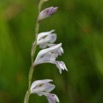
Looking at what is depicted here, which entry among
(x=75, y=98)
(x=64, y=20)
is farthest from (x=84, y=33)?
(x=75, y=98)

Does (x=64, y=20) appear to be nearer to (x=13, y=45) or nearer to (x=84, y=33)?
(x=84, y=33)

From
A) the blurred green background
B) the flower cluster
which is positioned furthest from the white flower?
the blurred green background

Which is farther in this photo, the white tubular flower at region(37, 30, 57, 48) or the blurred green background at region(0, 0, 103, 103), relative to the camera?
the blurred green background at region(0, 0, 103, 103)

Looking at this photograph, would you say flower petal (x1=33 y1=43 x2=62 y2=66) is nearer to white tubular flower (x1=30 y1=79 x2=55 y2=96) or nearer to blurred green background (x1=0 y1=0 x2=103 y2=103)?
white tubular flower (x1=30 y1=79 x2=55 y2=96)

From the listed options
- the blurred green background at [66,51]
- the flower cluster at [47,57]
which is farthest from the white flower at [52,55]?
the blurred green background at [66,51]

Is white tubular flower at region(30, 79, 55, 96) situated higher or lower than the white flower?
lower

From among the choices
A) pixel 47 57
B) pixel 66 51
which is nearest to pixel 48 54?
pixel 47 57

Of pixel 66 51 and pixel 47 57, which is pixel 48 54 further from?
pixel 66 51

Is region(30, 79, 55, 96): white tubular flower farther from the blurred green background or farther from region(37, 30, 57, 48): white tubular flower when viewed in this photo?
the blurred green background

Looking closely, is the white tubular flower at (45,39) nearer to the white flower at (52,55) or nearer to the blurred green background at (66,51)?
the white flower at (52,55)

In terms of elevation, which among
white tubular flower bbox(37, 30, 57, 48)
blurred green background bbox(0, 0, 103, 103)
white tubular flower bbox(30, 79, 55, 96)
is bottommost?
blurred green background bbox(0, 0, 103, 103)
